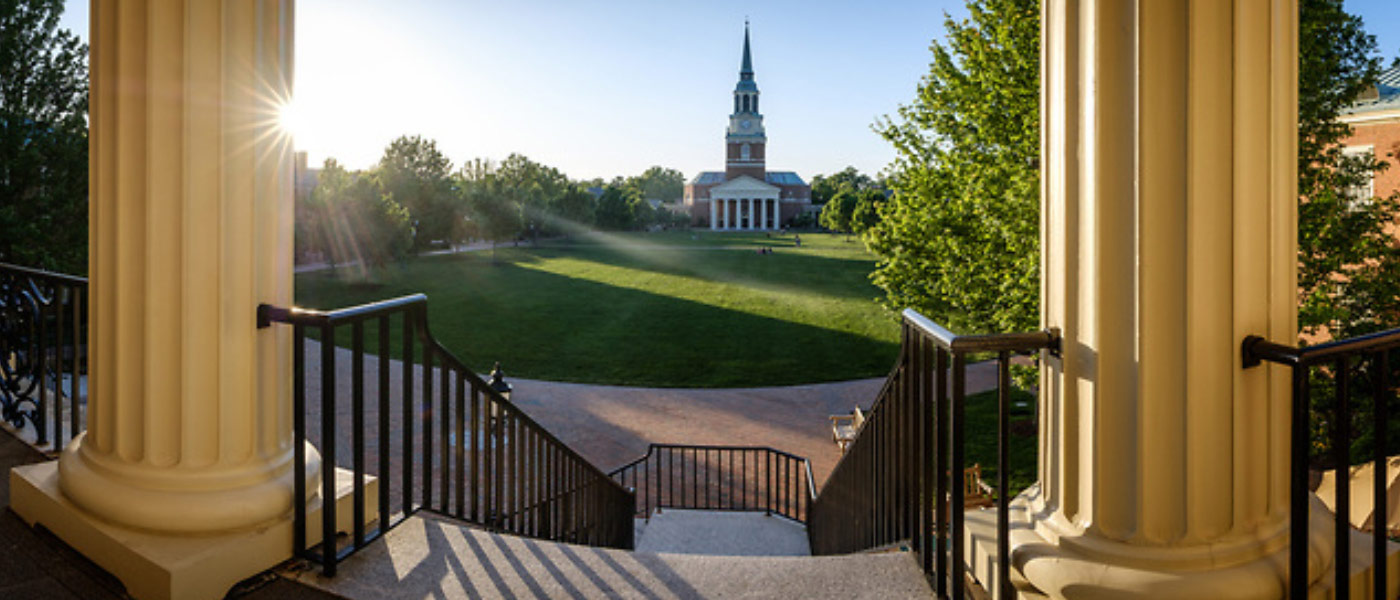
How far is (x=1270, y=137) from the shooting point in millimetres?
2359

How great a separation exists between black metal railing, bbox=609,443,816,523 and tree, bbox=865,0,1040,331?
12.0ft

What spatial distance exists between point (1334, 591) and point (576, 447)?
43.2 ft

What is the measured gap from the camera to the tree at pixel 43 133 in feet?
63.1

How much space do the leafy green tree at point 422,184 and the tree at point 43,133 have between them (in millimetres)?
26364

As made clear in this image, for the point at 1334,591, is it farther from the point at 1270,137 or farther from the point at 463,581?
the point at 463,581

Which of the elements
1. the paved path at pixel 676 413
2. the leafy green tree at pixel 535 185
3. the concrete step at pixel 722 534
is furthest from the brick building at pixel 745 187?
the concrete step at pixel 722 534

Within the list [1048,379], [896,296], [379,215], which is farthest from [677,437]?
[379,215]

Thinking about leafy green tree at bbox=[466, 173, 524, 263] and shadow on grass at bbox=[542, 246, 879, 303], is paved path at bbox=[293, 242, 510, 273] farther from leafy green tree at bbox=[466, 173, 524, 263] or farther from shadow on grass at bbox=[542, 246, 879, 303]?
shadow on grass at bbox=[542, 246, 879, 303]

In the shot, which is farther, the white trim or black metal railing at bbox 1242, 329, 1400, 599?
the white trim

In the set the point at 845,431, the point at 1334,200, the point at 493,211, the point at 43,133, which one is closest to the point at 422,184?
the point at 493,211

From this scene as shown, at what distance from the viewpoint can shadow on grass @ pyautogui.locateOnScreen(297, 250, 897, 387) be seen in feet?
79.8

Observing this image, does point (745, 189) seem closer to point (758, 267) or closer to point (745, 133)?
point (745, 133)

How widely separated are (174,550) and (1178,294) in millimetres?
3274

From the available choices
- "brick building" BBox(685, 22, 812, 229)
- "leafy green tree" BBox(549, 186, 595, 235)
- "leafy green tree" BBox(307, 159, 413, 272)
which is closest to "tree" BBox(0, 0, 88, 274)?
"leafy green tree" BBox(307, 159, 413, 272)
